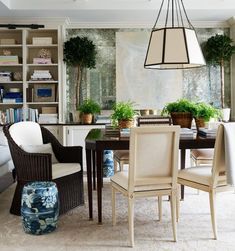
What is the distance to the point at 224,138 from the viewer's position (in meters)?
2.78

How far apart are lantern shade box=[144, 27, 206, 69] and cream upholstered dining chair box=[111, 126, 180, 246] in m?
0.89

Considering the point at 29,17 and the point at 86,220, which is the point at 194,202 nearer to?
the point at 86,220

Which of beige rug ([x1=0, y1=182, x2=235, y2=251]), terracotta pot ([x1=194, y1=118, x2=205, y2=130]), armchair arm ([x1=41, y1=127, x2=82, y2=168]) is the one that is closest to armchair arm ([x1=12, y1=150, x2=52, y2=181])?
beige rug ([x1=0, y1=182, x2=235, y2=251])

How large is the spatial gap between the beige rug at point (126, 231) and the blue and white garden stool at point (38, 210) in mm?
69

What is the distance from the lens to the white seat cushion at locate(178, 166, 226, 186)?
2906 millimetres

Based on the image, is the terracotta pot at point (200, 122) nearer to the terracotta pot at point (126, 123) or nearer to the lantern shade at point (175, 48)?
the lantern shade at point (175, 48)

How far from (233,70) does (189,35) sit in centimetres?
288

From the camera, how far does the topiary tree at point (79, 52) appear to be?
5570mm

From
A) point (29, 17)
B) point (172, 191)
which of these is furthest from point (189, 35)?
point (29, 17)

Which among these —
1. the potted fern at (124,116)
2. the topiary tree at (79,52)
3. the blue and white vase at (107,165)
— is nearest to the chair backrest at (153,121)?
the potted fern at (124,116)

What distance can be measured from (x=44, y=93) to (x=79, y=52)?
36.0 inches

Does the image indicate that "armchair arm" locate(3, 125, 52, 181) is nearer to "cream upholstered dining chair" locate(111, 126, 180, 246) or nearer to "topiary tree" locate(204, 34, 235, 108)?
"cream upholstered dining chair" locate(111, 126, 180, 246)

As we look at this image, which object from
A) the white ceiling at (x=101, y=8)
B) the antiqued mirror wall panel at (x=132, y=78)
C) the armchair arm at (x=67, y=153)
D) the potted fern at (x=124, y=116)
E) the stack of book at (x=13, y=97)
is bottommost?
the armchair arm at (x=67, y=153)

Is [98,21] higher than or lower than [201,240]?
higher
